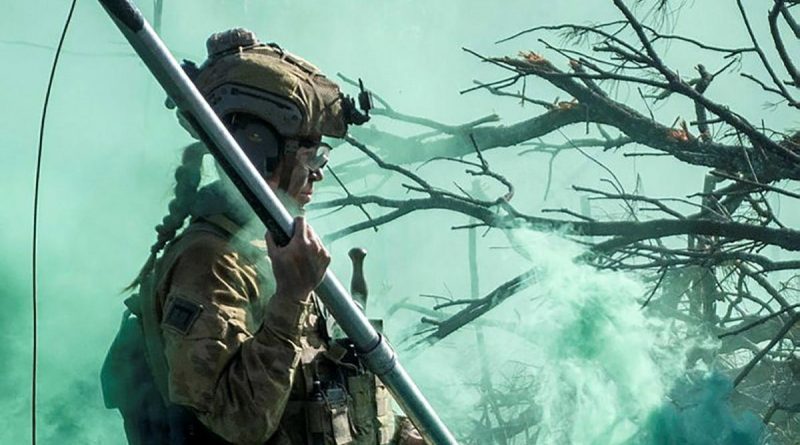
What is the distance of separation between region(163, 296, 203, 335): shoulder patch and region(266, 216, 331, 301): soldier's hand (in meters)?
0.21

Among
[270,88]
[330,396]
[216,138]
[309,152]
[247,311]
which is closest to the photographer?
[216,138]

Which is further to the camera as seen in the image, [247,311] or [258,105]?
Answer: [258,105]

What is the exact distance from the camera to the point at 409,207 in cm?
690

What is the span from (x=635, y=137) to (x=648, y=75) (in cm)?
59

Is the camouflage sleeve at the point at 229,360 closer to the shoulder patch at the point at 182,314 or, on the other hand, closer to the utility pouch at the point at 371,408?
the shoulder patch at the point at 182,314

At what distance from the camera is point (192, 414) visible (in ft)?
9.25

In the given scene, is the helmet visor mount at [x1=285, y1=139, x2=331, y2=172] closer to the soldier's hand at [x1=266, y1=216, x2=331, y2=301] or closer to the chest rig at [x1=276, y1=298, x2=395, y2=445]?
the chest rig at [x1=276, y1=298, x2=395, y2=445]

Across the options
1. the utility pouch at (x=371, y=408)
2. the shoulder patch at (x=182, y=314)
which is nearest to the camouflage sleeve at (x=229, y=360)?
the shoulder patch at (x=182, y=314)

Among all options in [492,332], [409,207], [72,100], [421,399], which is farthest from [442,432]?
[492,332]

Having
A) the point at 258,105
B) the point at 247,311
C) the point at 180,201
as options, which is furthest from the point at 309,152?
the point at 247,311

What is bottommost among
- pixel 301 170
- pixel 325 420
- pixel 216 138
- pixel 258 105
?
pixel 325 420

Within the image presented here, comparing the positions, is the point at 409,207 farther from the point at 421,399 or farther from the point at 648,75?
the point at 421,399

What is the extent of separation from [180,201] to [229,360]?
2.04 ft

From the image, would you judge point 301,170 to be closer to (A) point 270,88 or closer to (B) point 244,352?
(A) point 270,88
